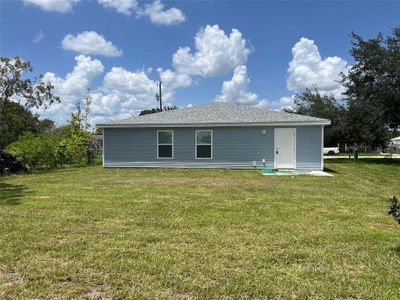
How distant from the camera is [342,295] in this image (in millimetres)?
3459

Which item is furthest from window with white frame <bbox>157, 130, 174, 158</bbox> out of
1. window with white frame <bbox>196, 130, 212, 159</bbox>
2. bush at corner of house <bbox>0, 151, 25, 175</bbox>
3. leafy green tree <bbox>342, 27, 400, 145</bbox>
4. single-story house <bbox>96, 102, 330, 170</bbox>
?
leafy green tree <bbox>342, 27, 400, 145</bbox>

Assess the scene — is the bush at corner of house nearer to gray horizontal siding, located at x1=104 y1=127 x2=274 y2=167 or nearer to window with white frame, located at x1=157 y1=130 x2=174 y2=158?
gray horizontal siding, located at x1=104 y1=127 x2=274 y2=167

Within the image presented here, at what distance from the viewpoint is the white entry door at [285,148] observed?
16.5m

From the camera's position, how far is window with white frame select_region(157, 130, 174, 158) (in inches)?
699

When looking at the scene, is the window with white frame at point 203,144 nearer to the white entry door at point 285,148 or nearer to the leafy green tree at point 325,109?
the white entry door at point 285,148

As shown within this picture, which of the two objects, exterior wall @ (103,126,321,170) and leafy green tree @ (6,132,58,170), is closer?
exterior wall @ (103,126,321,170)

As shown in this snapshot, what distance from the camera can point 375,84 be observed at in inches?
919

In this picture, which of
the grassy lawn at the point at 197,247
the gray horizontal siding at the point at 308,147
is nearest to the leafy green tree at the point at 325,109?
the gray horizontal siding at the point at 308,147

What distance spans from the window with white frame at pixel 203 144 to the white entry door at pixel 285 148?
9.79 feet

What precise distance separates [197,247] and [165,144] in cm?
1318

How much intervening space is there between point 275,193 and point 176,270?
595 cm

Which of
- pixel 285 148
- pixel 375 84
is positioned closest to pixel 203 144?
pixel 285 148

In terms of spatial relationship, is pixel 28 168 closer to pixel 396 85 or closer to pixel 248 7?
pixel 248 7

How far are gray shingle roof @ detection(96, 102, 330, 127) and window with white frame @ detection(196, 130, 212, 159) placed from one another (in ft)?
1.89
